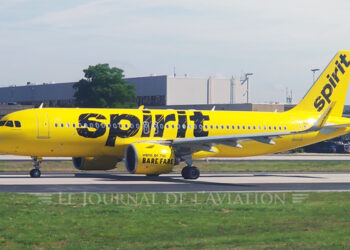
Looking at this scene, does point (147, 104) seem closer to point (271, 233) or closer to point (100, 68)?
point (100, 68)

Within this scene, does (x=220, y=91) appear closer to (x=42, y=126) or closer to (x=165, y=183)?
(x=42, y=126)

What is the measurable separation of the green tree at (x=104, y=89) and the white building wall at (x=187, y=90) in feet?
27.2

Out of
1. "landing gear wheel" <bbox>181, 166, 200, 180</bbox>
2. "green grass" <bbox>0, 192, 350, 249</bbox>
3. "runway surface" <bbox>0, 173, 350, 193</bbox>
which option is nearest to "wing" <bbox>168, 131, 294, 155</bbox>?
"landing gear wheel" <bbox>181, 166, 200, 180</bbox>

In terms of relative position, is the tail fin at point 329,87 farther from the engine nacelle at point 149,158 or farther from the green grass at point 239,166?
the engine nacelle at point 149,158

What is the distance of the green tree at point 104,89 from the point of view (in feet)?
415

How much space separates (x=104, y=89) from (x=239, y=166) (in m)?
72.0

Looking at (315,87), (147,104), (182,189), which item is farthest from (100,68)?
(182,189)

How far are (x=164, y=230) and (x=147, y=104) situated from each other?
10117 centimetres

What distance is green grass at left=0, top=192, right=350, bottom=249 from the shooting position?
22.0m

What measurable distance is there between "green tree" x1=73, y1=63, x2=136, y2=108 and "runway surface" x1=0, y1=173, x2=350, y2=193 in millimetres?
76700

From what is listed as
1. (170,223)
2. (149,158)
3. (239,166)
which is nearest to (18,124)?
(149,158)

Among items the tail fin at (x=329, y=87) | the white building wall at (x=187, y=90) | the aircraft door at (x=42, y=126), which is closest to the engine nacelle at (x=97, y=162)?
the aircraft door at (x=42, y=126)

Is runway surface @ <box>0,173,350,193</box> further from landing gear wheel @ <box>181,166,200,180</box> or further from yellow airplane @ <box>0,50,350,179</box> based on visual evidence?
yellow airplane @ <box>0,50,350,179</box>

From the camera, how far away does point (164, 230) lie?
23891 millimetres
